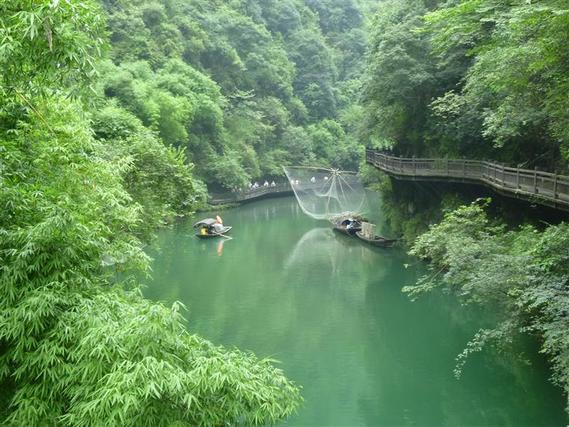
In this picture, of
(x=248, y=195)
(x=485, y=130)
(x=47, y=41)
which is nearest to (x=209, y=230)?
(x=485, y=130)

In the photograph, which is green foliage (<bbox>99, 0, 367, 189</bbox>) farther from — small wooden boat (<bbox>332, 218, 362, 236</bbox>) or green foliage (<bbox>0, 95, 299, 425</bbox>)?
green foliage (<bbox>0, 95, 299, 425</bbox>)

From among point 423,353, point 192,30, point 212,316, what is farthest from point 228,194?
point 423,353

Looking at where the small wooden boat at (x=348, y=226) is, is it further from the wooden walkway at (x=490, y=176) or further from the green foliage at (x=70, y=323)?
the green foliage at (x=70, y=323)

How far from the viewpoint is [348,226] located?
2556cm

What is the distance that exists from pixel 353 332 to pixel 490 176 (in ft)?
17.2

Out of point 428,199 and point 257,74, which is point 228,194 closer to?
point 257,74

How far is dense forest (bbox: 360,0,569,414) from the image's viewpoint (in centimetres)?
845

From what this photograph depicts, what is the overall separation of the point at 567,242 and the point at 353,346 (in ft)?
17.4

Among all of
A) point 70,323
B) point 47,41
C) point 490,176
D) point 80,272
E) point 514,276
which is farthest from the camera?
point 490,176

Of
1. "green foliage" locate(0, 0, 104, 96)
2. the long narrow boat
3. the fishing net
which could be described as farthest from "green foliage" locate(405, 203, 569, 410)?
the fishing net

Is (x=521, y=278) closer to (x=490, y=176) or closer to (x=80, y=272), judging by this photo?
(x=80, y=272)

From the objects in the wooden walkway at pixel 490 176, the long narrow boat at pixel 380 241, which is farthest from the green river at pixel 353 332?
the wooden walkway at pixel 490 176

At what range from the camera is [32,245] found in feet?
15.3

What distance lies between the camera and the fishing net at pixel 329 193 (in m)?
26.6
